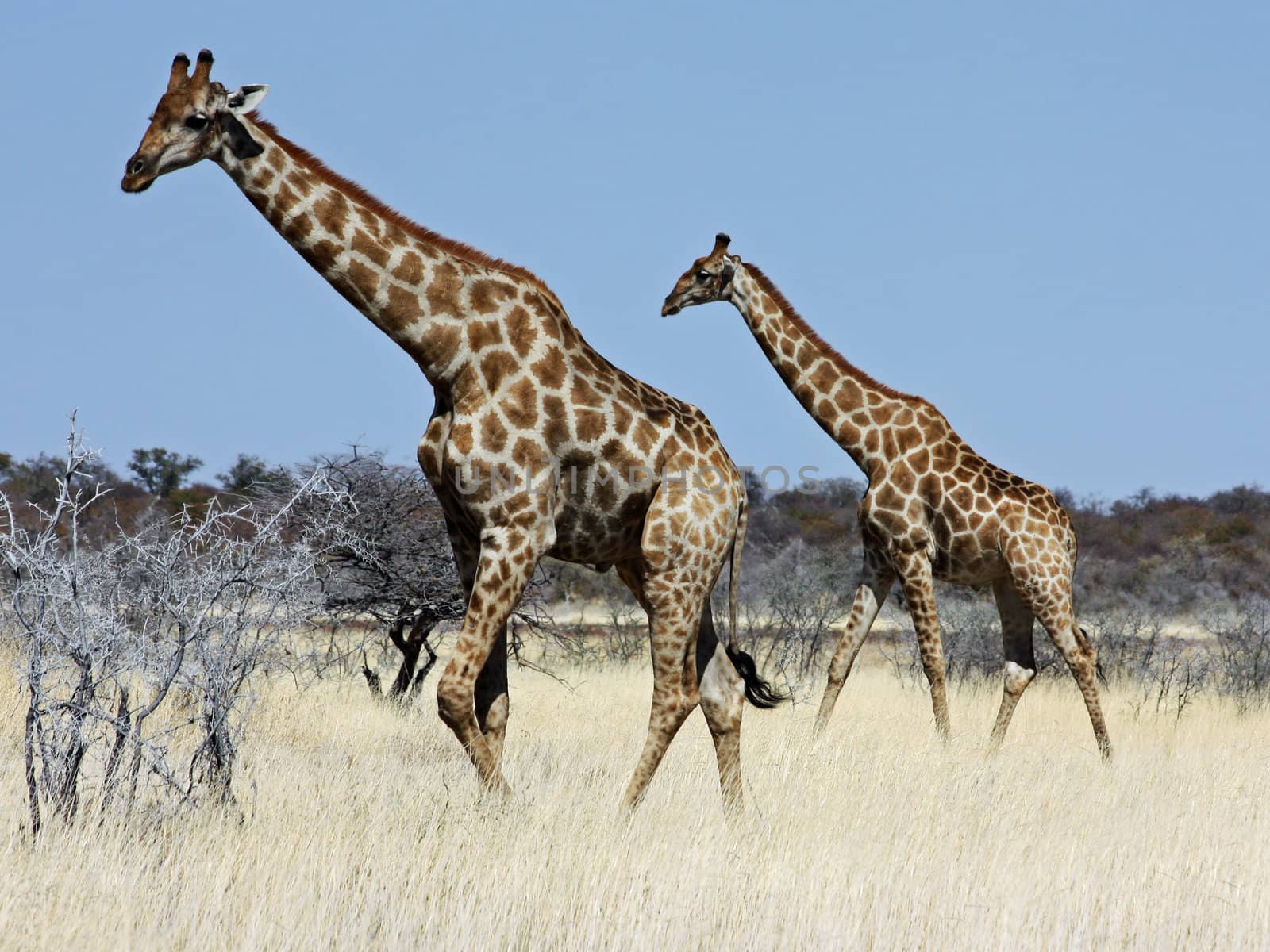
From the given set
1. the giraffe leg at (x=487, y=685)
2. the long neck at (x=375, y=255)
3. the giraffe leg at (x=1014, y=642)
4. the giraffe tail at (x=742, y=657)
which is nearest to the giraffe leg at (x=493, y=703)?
the giraffe leg at (x=487, y=685)

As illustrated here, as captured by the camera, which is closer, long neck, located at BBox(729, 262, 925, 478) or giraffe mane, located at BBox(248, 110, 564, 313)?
giraffe mane, located at BBox(248, 110, 564, 313)

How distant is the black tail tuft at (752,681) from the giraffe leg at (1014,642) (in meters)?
2.82

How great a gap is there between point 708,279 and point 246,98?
4312mm

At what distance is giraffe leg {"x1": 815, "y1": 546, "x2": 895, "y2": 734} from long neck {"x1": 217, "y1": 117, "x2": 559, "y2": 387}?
4.19 metres

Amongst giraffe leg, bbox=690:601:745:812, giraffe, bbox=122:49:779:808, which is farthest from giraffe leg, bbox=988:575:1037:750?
giraffe, bbox=122:49:779:808

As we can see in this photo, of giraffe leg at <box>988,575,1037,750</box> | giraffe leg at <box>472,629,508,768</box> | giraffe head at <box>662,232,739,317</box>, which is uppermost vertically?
giraffe head at <box>662,232,739,317</box>

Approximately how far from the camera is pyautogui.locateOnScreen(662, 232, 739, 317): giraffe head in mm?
8852

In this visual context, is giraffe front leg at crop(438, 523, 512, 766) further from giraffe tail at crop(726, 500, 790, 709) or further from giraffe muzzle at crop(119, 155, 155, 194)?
giraffe muzzle at crop(119, 155, 155, 194)

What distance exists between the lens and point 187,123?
16.0ft

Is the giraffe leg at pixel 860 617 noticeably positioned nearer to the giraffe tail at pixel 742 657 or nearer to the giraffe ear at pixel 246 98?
the giraffe tail at pixel 742 657

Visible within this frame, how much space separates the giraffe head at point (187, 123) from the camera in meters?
4.83

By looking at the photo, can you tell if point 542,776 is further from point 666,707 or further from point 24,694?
point 24,694

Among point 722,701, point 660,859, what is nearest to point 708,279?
point 722,701

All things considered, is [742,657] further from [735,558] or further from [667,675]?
[667,675]
